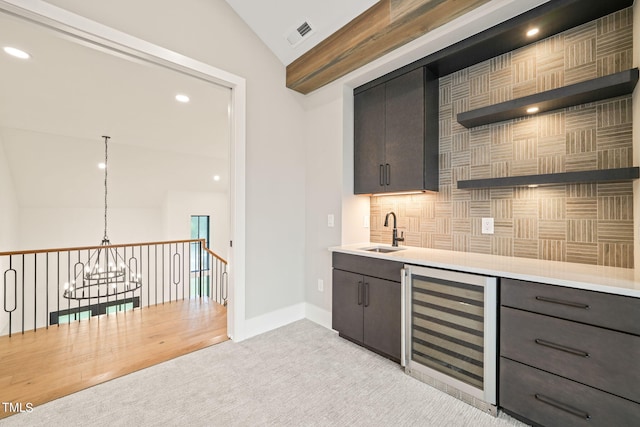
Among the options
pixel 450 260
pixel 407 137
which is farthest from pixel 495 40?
pixel 450 260

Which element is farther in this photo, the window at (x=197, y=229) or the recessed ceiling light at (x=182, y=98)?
the window at (x=197, y=229)

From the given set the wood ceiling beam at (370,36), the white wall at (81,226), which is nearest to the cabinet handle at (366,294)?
the wood ceiling beam at (370,36)

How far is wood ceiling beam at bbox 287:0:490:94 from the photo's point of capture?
6.41 ft

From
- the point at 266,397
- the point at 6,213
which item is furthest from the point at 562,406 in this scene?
the point at 6,213

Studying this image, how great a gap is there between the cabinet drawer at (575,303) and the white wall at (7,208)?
7.16 meters

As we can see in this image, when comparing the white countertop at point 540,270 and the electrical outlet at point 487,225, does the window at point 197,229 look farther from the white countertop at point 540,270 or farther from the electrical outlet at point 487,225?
the electrical outlet at point 487,225

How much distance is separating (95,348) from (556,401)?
3.69 m

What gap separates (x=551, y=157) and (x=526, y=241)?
64cm

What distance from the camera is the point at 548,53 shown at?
2.01 metres

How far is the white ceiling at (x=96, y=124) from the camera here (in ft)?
9.18

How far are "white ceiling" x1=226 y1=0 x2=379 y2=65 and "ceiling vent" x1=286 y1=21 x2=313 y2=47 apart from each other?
0.02 metres

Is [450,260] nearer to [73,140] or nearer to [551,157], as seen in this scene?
[551,157]

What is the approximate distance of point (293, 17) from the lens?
265 cm

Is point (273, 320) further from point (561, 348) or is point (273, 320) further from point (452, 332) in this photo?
point (561, 348)
